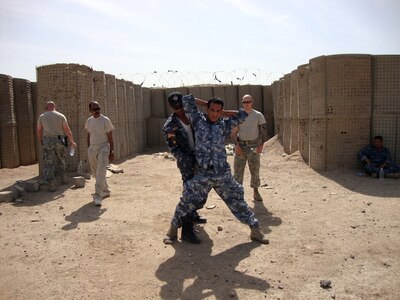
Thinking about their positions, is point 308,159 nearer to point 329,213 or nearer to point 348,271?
point 329,213

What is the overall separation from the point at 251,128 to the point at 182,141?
5.29ft

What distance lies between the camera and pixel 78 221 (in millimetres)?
4957

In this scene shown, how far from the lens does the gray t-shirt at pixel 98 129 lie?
19.1 feet

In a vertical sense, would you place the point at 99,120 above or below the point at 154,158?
above

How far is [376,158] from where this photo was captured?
749 cm

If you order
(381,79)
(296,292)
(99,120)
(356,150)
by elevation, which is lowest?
(296,292)

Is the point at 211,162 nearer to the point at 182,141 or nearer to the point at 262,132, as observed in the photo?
the point at 182,141

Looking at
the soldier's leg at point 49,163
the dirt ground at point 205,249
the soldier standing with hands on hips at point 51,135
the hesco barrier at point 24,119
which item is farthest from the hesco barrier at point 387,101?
the hesco barrier at point 24,119

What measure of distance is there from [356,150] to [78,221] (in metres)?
5.85

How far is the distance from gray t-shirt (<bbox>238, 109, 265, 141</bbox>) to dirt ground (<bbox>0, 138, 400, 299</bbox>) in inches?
42.6

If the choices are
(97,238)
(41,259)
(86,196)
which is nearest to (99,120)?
(86,196)

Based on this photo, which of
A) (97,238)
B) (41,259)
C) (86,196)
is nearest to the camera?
(41,259)

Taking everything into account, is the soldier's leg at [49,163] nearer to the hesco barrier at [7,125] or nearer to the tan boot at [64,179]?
the tan boot at [64,179]

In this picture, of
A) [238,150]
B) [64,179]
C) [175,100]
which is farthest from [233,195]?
[64,179]
